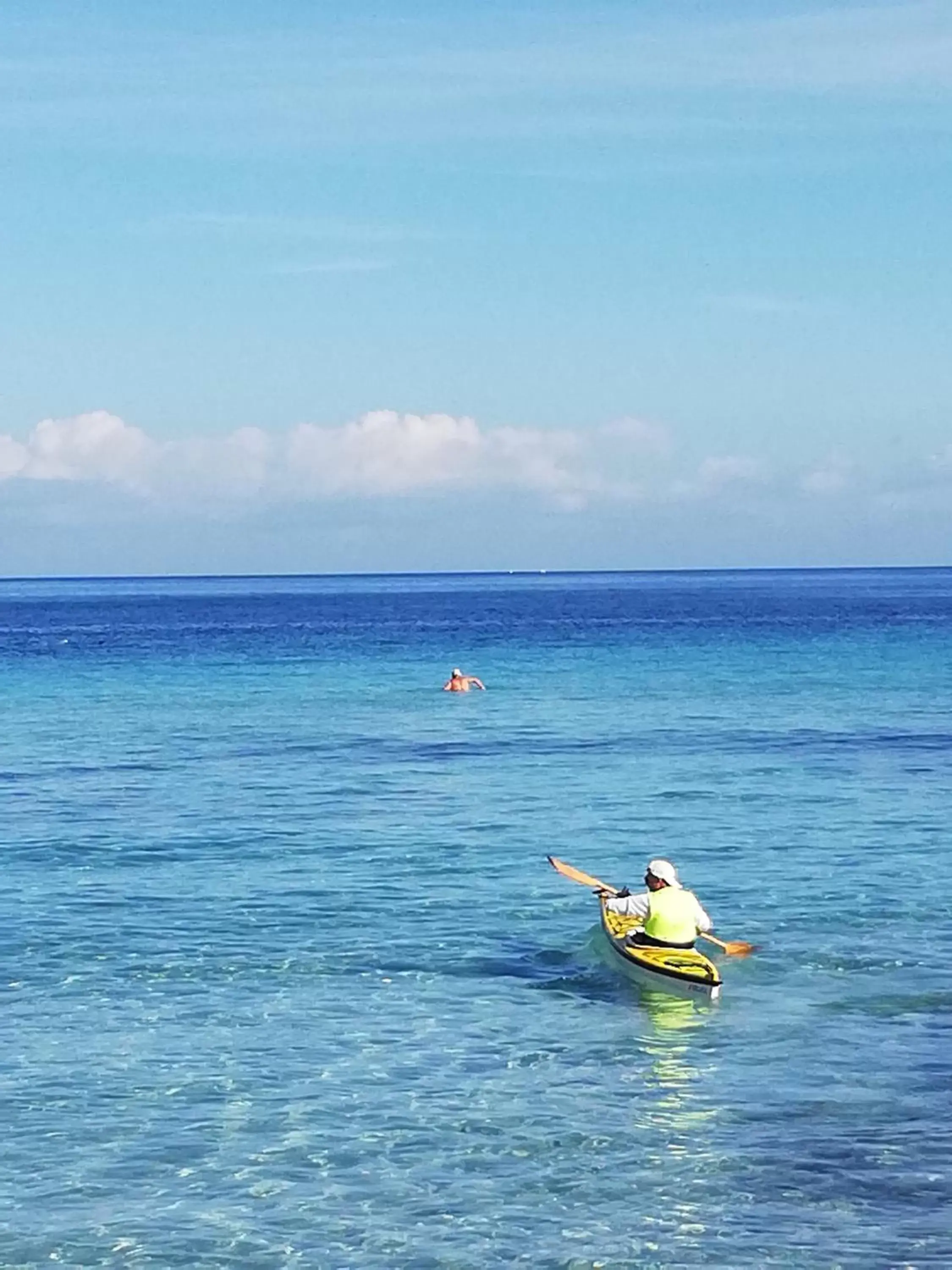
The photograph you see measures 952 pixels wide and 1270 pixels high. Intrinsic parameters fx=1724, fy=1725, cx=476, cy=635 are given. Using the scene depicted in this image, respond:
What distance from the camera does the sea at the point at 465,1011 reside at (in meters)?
15.8

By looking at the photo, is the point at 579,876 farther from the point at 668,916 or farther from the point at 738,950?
the point at 668,916

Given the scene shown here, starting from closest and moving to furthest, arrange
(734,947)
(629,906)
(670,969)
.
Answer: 1. (670,969)
2. (734,947)
3. (629,906)

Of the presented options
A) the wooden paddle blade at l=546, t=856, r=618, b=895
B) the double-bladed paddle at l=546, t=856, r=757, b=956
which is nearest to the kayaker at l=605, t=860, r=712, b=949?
the double-bladed paddle at l=546, t=856, r=757, b=956

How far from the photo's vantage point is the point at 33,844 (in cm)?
3466

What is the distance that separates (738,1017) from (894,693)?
47341 millimetres

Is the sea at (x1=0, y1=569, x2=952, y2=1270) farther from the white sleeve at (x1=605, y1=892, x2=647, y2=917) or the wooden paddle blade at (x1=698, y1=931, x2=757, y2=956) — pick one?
the white sleeve at (x1=605, y1=892, x2=647, y2=917)

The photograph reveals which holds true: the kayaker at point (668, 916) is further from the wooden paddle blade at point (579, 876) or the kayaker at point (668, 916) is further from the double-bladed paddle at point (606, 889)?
the wooden paddle blade at point (579, 876)

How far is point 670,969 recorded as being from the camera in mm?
22797

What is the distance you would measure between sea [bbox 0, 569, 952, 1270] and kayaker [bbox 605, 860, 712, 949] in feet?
2.55

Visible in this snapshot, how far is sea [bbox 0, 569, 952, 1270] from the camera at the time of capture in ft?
51.7

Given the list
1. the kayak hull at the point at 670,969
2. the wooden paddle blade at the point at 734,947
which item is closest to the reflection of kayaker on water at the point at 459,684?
the wooden paddle blade at the point at 734,947

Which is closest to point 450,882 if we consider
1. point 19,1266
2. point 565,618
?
point 19,1266

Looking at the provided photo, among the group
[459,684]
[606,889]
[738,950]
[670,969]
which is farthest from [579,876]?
[459,684]

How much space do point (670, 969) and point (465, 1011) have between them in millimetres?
2807
